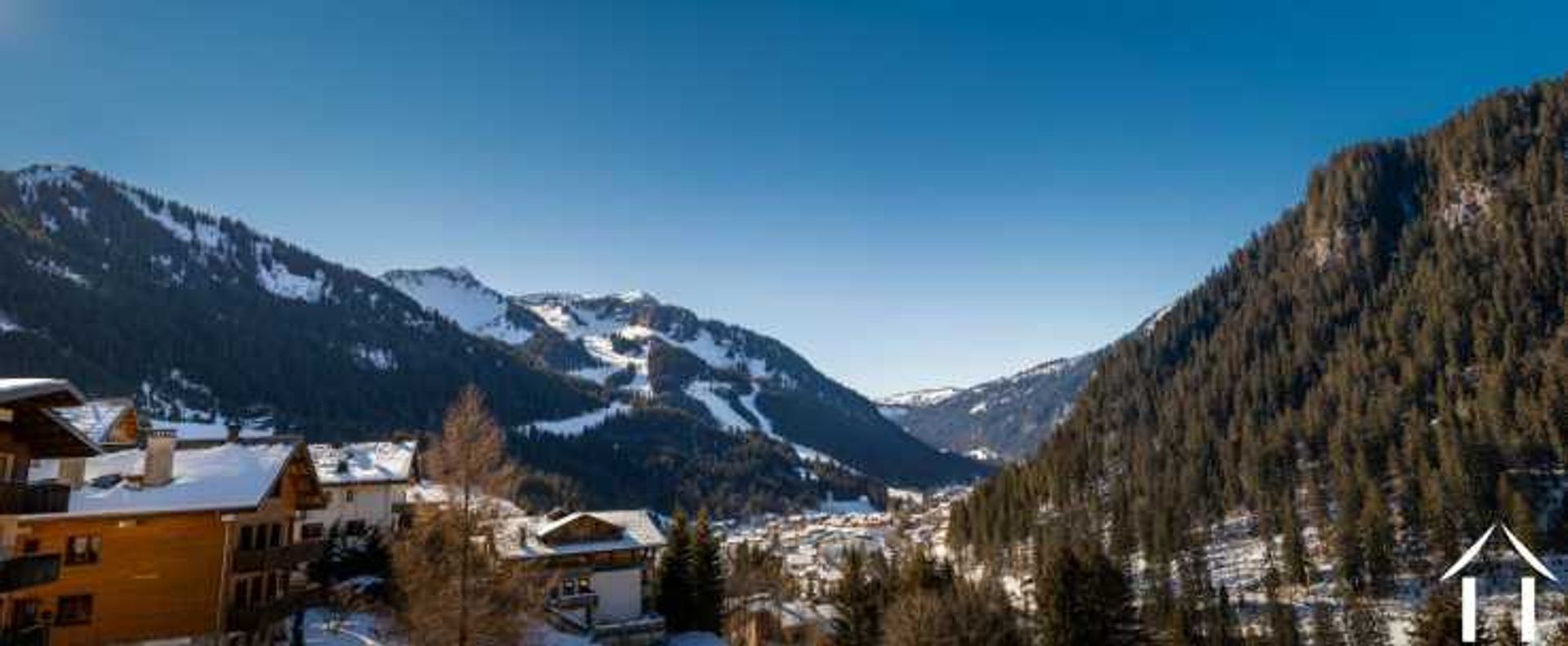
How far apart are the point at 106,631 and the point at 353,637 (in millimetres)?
13266

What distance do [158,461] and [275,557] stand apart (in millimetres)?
6619

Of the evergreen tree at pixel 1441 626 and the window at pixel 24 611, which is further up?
the window at pixel 24 611

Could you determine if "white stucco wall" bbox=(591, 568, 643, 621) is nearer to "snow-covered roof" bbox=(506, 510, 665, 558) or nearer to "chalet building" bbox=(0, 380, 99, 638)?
"snow-covered roof" bbox=(506, 510, 665, 558)

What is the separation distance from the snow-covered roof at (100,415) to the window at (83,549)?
9166 millimetres

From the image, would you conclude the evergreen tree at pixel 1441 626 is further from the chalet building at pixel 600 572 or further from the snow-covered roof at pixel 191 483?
the snow-covered roof at pixel 191 483

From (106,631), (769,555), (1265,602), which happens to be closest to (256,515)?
(106,631)

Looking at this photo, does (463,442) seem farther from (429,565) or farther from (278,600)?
(278,600)

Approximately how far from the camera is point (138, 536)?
36938 mm

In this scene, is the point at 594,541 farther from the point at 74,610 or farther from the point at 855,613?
the point at 74,610

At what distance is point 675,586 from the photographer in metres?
70.9

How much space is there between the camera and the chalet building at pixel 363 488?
213ft

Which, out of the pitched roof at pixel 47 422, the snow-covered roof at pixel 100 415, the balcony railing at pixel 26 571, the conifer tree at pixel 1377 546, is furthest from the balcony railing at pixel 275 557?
the conifer tree at pixel 1377 546

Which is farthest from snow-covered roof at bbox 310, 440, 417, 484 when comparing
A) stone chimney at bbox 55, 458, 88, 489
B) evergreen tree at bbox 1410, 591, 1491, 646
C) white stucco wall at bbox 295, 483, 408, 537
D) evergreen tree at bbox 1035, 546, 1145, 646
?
evergreen tree at bbox 1410, 591, 1491, 646

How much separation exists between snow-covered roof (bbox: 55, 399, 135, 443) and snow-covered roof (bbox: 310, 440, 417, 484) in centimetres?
1758
